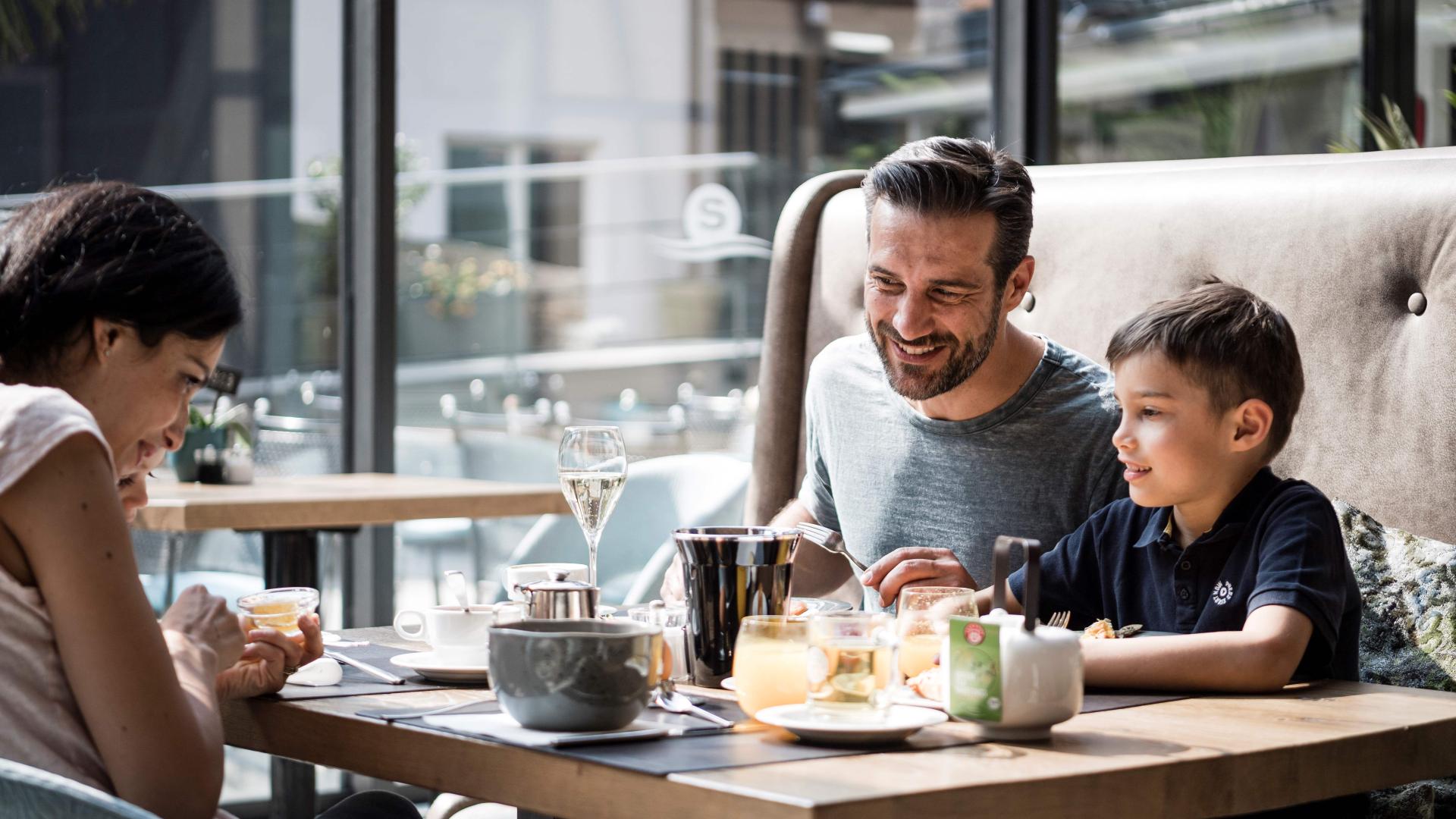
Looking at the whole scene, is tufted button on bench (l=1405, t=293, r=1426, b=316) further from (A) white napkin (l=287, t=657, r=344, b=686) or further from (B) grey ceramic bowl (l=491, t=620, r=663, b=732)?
(A) white napkin (l=287, t=657, r=344, b=686)

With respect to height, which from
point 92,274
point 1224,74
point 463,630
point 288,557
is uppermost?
point 1224,74

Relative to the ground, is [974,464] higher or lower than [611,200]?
lower

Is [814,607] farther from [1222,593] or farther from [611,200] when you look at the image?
[611,200]

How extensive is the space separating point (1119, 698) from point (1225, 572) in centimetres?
28

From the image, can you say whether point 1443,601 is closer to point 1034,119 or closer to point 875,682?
point 875,682

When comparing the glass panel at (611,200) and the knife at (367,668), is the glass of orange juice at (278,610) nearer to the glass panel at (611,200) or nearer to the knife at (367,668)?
the knife at (367,668)

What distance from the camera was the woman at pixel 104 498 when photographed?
123 centimetres

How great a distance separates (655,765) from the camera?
1095 mm

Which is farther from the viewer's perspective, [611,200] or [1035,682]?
[611,200]

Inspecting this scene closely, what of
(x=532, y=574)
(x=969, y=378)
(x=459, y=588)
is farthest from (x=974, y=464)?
(x=459, y=588)

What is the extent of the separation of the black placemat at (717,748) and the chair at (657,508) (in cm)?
215

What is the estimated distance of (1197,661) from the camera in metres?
1.45

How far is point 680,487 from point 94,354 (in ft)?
7.21

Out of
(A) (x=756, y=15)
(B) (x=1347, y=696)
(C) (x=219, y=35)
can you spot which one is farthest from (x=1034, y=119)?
(B) (x=1347, y=696)
